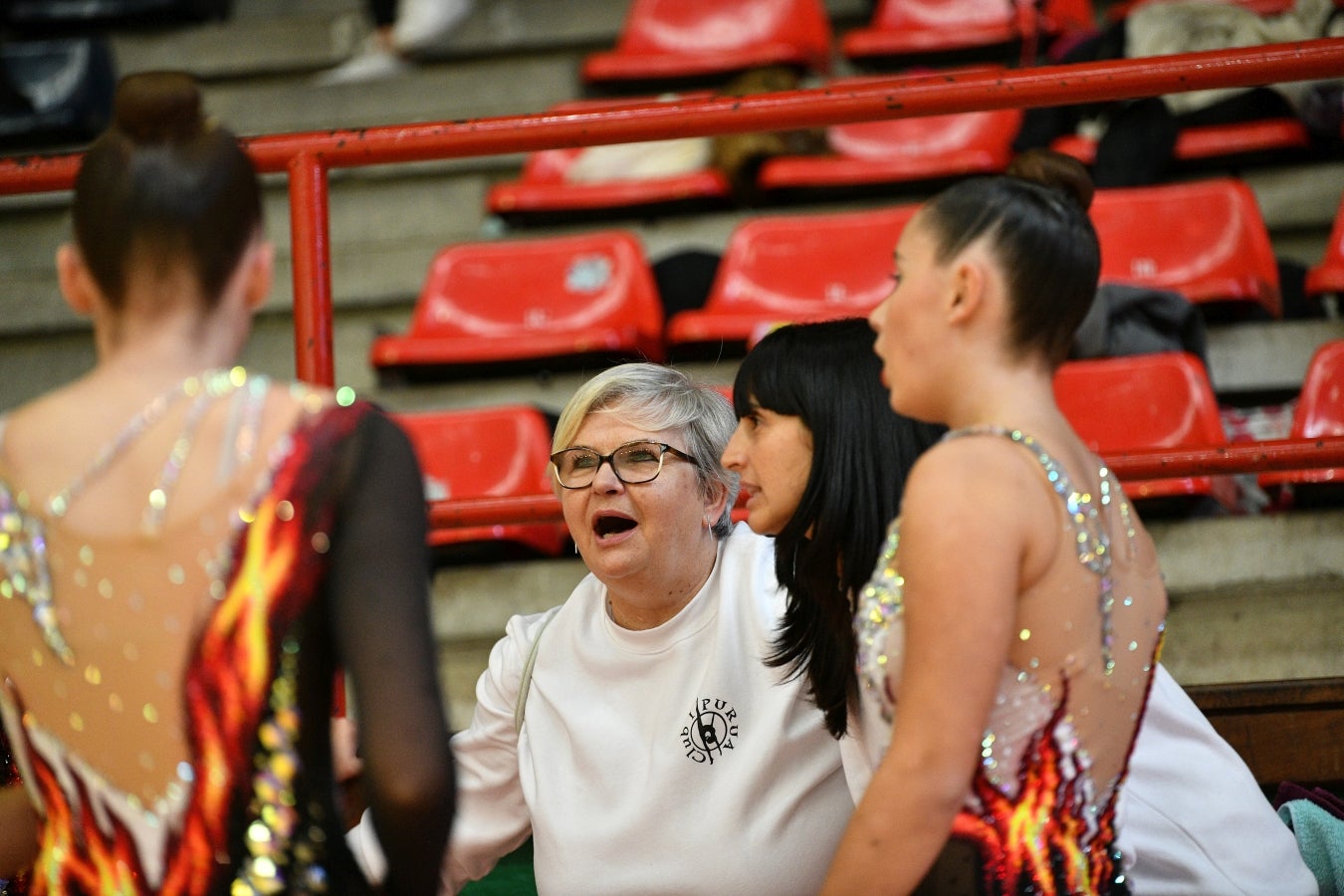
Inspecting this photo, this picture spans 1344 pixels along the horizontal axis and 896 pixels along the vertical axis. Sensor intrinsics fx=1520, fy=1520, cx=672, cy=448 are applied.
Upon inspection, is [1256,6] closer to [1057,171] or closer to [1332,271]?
[1332,271]

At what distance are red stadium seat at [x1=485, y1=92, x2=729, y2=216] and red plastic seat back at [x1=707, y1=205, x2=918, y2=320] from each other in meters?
0.35

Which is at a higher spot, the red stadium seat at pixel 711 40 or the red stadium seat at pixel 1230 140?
the red stadium seat at pixel 711 40

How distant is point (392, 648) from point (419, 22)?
178 inches

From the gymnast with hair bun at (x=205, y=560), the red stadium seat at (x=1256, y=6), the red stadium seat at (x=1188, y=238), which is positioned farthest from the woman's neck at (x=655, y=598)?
the red stadium seat at (x=1256, y=6)

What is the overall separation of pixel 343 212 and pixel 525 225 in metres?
0.63

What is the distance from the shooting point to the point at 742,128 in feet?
7.36

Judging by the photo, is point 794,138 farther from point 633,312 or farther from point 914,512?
point 914,512

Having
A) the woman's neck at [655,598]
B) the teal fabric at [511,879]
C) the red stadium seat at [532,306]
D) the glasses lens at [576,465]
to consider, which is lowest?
the teal fabric at [511,879]

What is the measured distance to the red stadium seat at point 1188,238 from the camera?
3908 mm

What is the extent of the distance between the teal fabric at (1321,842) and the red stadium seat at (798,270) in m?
2.11

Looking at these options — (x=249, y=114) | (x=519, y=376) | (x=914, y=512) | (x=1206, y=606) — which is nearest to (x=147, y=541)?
(x=914, y=512)

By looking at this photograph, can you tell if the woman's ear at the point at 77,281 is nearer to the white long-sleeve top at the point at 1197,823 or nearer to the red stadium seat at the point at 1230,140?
the white long-sleeve top at the point at 1197,823

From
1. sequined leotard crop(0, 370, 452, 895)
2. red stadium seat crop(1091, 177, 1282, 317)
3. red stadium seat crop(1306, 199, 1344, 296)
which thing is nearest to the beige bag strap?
sequined leotard crop(0, 370, 452, 895)

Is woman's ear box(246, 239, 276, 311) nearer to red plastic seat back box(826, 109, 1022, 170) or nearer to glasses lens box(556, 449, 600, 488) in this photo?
glasses lens box(556, 449, 600, 488)
